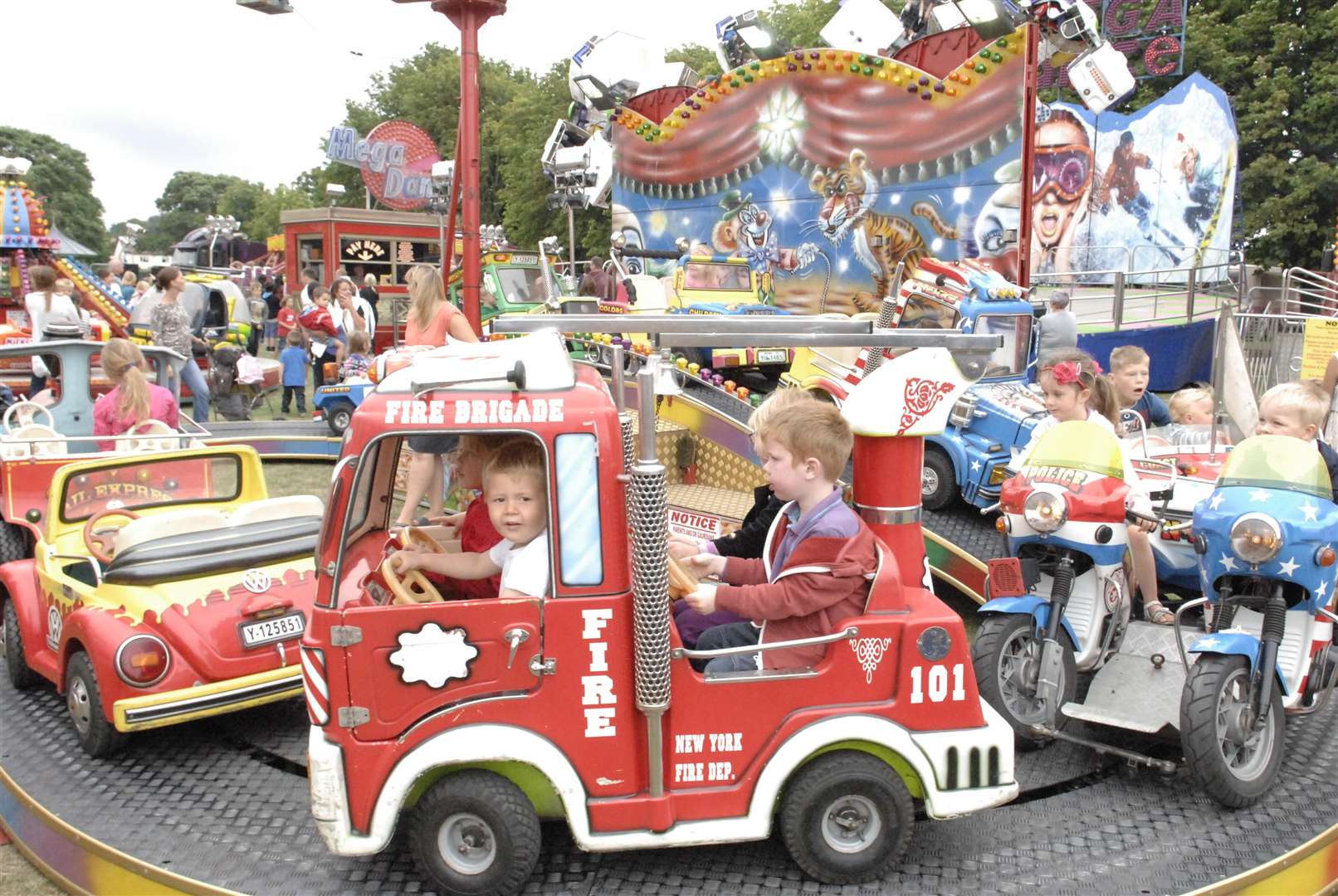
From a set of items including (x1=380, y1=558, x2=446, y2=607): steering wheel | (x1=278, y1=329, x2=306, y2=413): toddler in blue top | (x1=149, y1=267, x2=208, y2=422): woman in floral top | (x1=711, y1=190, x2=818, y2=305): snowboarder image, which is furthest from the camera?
(x1=711, y1=190, x2=818, y2=305): snowboarder image

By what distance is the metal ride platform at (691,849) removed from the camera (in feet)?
10.9

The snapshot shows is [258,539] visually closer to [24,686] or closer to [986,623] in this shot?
[24,686]

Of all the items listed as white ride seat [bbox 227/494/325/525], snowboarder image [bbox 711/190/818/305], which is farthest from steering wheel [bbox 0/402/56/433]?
snowboarder image [bbox 711/190/818/305]

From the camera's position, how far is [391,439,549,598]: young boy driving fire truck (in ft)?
10.5

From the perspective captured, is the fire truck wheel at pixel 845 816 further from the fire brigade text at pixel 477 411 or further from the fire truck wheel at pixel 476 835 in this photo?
the fire brigade text at pixel 477 411

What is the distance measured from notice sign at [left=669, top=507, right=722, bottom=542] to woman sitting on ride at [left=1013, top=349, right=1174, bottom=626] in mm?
2022

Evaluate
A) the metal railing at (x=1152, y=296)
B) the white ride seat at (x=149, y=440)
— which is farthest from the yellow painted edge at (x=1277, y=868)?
the metal railing at (x=1152, y=296)

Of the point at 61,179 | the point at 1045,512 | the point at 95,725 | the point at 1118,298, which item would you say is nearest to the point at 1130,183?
the point at 1118,298

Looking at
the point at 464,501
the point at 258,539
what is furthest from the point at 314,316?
the point at 258,539

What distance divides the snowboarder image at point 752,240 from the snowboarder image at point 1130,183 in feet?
40.4

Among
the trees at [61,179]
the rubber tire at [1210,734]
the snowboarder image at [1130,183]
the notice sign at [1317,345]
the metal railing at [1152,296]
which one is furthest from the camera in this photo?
the trees at [61,179]

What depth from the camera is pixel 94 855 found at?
3439 mm

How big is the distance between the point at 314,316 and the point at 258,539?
35.0 feet

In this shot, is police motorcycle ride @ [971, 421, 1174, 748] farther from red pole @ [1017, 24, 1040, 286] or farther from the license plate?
red pole @ [1017, 24, 1040, 286]
